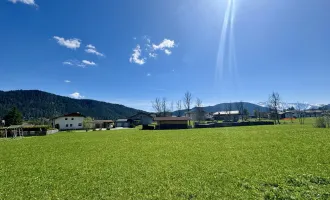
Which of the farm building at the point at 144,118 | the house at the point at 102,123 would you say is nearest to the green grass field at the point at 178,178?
the house at the point at 102,123

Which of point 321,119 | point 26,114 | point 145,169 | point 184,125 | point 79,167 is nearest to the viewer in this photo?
point 145,169

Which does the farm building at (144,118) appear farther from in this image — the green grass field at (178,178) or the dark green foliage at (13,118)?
the green grass field at (178,178)

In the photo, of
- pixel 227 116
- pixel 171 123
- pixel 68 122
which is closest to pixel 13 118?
pixel 68 122

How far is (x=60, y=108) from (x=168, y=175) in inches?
8221

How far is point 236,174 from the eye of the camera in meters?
9.57

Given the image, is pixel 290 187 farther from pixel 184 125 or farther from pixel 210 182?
pixel 184 125

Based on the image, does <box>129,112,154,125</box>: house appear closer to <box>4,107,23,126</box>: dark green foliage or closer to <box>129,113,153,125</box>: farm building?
<box>129,113,153,125</box>: farm building

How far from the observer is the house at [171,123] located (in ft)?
190

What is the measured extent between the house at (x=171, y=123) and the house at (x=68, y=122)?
33420 millimetres

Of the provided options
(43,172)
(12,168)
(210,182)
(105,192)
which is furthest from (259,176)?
(12,168)

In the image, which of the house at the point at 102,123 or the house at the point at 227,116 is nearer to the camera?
the house at the point at 102,123

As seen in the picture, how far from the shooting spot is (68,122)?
238 ft

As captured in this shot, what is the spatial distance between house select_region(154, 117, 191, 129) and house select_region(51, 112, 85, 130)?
110 ft

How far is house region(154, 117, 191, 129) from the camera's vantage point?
57.9 m
